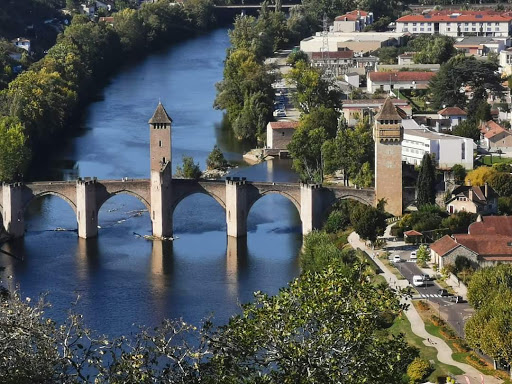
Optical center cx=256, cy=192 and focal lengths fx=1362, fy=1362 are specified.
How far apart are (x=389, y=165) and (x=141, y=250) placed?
908 cm

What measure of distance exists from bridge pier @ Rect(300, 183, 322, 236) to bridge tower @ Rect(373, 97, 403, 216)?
207 centimetres

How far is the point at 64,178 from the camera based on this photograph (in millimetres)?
55906

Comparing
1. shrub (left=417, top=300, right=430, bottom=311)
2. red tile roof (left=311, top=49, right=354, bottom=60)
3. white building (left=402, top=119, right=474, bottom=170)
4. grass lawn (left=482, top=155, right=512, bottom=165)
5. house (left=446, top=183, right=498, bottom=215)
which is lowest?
shrub (left=417, top=300, right=430, bottom=311)

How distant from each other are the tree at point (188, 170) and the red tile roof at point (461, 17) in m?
45.7

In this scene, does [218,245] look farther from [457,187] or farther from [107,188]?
[457,187]

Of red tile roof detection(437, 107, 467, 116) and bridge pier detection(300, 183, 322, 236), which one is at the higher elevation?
red tile roof detection(437, 107, 467, 116)

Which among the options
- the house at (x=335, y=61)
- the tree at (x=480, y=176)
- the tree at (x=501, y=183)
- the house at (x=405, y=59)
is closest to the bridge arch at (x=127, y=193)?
the tree at (x=480, y=176)

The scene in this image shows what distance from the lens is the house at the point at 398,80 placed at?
7400 centimetres

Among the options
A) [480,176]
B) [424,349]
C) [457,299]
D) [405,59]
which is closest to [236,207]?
[480,176]

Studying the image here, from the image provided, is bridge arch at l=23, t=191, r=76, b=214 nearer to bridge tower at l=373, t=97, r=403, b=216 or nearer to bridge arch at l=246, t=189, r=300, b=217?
bridge arch at l=246, t=189, r=300, b=217

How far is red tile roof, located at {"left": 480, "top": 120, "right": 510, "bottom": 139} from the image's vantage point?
5875cm

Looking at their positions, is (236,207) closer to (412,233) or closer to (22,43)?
(412,233)

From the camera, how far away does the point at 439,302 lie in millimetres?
36750

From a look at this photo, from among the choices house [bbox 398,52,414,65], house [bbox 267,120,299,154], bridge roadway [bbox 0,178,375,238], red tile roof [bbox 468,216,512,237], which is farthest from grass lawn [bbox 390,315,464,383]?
house [bbox 398,52,414,65]
